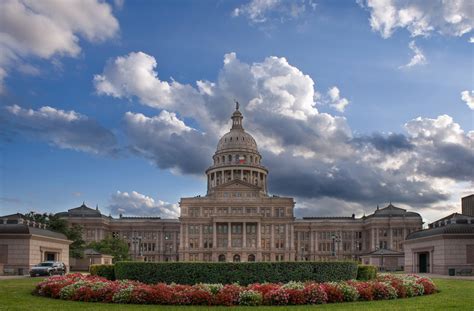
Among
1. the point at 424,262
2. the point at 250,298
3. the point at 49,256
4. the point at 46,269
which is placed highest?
the point at 250,298

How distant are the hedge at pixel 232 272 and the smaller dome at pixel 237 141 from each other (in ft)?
440

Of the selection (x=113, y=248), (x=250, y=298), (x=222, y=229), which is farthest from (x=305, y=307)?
(x=222, y=229)

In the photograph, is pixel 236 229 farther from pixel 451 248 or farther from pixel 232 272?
pixel 232 272

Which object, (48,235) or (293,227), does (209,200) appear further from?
(48,235)

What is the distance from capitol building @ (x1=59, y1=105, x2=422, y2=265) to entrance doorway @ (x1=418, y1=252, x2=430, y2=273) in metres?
63.5

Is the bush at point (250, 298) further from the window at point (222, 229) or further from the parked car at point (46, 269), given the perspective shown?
the window at point (222, 229)

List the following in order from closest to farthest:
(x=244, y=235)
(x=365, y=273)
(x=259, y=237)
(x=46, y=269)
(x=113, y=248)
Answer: (x=365, y=273)
(x=46, y=269)
(x=113, y=248)
(x=244, y=235)
(x=259, y=237)

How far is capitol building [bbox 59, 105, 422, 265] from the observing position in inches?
5719

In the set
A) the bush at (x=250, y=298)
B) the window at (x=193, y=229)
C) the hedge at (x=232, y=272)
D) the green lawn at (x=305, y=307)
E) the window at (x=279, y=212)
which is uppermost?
the window at (x=279, y=212)

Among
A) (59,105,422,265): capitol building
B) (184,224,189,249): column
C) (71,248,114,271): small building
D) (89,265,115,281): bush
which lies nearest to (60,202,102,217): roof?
(59,105,422,265): capitol building

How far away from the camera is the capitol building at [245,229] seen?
477 feet

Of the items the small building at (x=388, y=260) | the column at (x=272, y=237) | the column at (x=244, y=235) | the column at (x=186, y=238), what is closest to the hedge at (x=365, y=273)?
the small building at (x=388, y=260)

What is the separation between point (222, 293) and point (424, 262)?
56.5 m

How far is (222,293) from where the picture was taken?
86.0 feet
